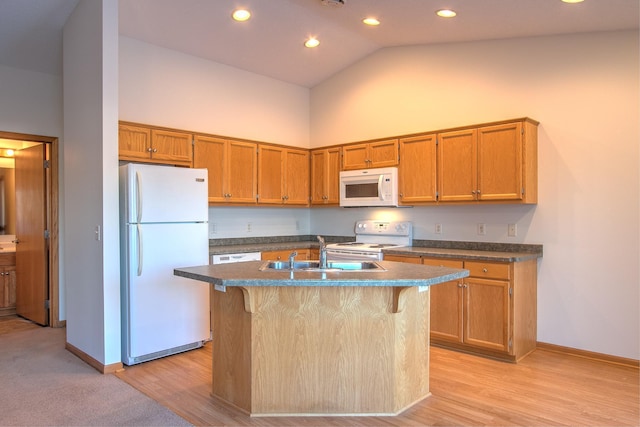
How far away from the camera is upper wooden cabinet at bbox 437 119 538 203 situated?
153 inches

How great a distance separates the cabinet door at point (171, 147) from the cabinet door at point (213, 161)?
0.08m

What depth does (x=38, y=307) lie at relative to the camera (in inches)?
200

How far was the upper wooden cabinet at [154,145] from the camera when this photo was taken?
4.05 m

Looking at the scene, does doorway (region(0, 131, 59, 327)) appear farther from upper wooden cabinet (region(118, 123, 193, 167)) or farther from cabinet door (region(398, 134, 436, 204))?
cabinet door (region(398, 134, 436, 204))

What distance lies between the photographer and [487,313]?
3.82 m

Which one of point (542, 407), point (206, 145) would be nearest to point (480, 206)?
point (542, 407)

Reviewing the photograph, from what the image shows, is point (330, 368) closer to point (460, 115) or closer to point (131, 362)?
point (131, 362)

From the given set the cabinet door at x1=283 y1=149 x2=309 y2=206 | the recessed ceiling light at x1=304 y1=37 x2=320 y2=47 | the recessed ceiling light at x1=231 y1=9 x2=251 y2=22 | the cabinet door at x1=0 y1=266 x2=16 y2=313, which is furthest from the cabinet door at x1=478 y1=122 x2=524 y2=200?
the cabinet door at x1=0 y1=266 x2=16 y2=313

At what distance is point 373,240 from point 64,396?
3292 mm

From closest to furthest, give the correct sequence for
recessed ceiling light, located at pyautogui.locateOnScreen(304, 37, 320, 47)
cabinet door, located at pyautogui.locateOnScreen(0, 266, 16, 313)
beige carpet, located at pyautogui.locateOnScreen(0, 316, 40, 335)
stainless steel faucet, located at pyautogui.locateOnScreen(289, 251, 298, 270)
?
stainless steel faucet, located at pyautogui.locateOnScreen(289, 251, 298, 270)
recessed ceiling light, located at pyautogui.locateOnScreen(304, 37, 320, 47)
beige carpet, located at pyautogui.locateOnScreen(0, 316, 40, 335)
cabinet door, located at pyautogui.locateOnScreen(0, 266, 16, 313)

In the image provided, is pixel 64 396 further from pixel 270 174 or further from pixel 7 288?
pixel 7 288

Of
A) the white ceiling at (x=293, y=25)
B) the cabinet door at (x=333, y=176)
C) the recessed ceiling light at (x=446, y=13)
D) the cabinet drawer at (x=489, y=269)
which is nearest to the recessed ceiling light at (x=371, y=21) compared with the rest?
the white ceiling at (x=293, y=25)

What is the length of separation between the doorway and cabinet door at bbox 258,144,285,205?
88.8 inches

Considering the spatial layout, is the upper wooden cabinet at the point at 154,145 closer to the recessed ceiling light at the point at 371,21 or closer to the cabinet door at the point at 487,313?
the recessed ceiling light at the point at 371,21
